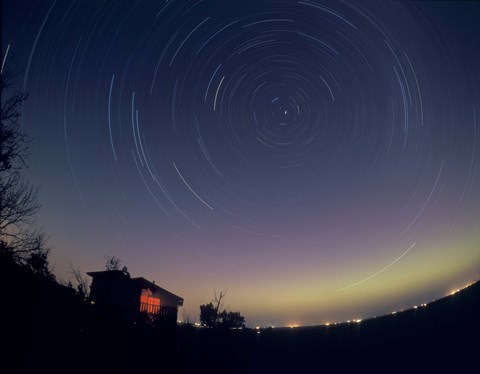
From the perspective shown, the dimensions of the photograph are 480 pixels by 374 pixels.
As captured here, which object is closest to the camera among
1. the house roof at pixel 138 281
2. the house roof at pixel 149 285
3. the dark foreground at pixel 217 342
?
the dark foreground at pixel 217 342

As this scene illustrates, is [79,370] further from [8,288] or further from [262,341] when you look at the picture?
[262,341]

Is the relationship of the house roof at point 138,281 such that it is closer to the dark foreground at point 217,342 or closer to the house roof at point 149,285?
the house roof at point 149,285

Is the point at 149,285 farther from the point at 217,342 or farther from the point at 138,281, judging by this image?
the point at 217,342

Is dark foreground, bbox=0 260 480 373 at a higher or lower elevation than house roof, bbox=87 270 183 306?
lower

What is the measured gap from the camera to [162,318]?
18422mm

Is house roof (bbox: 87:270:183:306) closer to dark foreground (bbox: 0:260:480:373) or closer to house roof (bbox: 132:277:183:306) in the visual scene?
house roof (bbox: 132:277:183:306)

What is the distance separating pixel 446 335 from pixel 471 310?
1.52 m

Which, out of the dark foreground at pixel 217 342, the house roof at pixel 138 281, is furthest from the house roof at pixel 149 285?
the dark foreground at pixel 217 342

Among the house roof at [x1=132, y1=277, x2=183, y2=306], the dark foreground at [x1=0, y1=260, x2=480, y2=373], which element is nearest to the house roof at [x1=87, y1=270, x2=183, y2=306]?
the house roof at [x1=132, y1=277, x2=183, y2=306]

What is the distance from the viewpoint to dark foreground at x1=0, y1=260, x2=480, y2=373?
9.11m

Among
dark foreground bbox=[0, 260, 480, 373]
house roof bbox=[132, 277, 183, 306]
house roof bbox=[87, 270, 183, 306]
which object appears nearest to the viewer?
dark foreground bbox=[0, 260, 480, 373]

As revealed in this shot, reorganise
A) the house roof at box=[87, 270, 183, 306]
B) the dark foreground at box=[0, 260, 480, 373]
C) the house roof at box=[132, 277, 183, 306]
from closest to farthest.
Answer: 1. the dark foreground at box=[0, 260, 480, 373]
2. the house roof at box=[87, 270, 183, 306]
3. the house roof at box=[132, 277, 183, 306]

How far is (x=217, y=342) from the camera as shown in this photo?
16469 mm

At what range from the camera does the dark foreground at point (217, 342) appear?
9109mm
